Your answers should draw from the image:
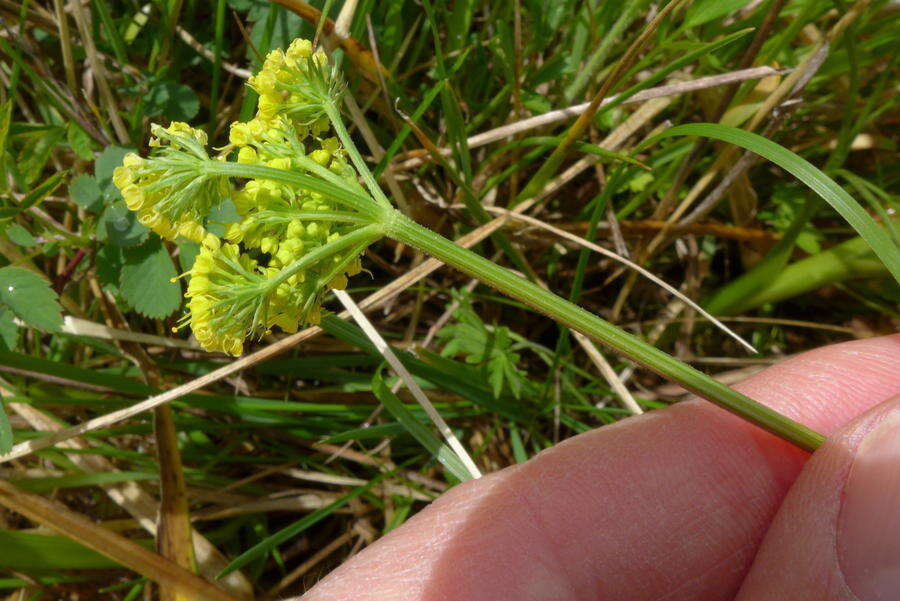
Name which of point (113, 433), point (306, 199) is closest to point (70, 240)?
point (113, 433)

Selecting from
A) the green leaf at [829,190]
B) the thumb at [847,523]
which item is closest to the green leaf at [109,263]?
the green leaf at [829,190]

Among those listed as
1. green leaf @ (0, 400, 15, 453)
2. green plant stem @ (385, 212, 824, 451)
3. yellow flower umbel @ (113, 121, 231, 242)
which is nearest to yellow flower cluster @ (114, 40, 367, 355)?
yellow flower umbel @ (113, 121, 231, 242)

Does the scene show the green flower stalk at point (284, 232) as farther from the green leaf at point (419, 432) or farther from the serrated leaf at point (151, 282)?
the green leaf at point (419, 432)

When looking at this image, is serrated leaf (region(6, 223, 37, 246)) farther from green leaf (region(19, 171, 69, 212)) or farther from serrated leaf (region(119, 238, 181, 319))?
serrated leaf (region(119, 238, 181, 319))

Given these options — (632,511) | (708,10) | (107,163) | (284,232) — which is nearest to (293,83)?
(284,232)

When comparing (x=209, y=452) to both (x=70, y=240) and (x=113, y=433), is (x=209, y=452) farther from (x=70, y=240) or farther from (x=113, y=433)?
(x=70, y=240)

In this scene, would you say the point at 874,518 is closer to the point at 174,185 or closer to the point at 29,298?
the point at 174,185
